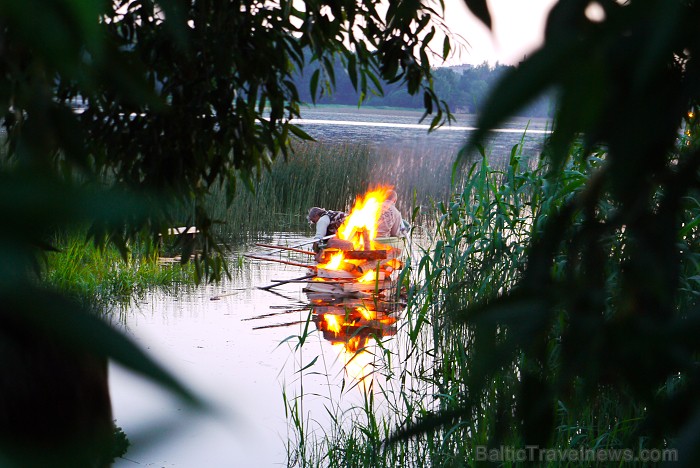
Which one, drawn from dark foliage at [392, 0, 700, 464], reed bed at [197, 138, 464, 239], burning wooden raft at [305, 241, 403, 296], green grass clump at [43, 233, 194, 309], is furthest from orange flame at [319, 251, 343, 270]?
dark foliage at [392, 0, 700, 464]

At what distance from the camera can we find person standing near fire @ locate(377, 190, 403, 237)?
777 centimetres

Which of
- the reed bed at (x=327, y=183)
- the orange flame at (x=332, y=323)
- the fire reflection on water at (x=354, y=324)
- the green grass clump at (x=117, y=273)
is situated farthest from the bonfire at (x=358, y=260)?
the reed bed at (x=327, y=183)

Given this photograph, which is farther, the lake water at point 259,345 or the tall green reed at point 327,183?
the tall green reed at point 327,183

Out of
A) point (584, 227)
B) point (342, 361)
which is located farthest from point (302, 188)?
point (584, 227)

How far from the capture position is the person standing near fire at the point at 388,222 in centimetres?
777

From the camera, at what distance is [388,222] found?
7.85m

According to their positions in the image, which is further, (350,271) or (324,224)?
(324,224)

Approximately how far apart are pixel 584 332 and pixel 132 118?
185cm

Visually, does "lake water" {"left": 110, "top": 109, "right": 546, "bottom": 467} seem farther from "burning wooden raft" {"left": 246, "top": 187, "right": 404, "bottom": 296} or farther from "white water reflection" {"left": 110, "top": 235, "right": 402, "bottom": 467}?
"burning wooden raft" {"left": 246, "top": 187, "right": 404, "bottom": 296}

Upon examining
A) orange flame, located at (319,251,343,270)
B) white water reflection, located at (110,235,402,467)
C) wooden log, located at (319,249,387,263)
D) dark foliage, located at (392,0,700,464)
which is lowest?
white water reflection, located at (110,235,402,467)

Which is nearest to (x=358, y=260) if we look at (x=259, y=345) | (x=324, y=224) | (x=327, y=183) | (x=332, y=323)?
(x=324, y=224)

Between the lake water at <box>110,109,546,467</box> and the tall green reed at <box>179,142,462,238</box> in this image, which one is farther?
the tall green reed at <box>179,142,462,238</box>

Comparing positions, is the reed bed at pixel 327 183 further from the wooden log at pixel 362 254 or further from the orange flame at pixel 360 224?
the wooden log at pixel 362 254

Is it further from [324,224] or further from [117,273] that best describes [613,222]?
[324,224]
